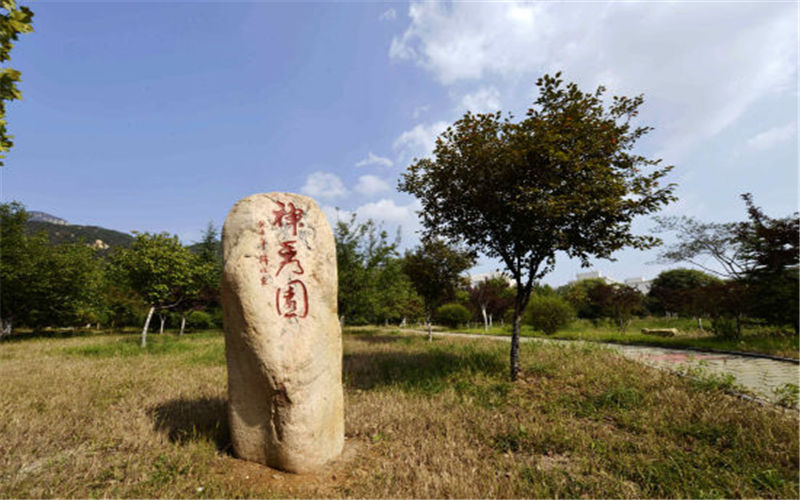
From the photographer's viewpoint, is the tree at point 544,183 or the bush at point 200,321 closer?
the tree at point 544,183

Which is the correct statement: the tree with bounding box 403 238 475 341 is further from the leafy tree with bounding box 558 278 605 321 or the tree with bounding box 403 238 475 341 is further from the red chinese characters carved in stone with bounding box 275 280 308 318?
the leafy tree with bounding box 558 278 605 321

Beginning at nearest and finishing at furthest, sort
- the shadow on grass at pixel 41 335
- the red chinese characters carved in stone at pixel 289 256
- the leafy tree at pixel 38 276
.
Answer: the red chinese characters carved in stone at pixel 289 256, the leafy tree at pixel 38 276, the shadow on grass at pixel 41 335

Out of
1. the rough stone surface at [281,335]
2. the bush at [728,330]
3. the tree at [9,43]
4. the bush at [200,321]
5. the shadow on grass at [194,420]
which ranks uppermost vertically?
the tree at [9,43]

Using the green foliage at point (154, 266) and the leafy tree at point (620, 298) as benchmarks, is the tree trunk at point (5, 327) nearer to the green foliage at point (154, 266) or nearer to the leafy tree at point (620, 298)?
the green foliage at point (154, 266)

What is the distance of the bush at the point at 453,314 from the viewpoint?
28.7 metres

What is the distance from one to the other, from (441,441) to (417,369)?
12.6ft

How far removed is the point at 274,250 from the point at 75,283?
25.4 m

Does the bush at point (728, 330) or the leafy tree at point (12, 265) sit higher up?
the leafy tree at point (12, 265)

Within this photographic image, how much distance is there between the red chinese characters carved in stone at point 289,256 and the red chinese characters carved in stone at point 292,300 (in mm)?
153

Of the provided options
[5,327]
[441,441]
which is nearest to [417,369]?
[441,441]

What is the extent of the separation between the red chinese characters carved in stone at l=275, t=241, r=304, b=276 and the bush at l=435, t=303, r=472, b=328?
26.3 m

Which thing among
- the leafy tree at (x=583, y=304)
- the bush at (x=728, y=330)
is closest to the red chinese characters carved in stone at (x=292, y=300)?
the bush at (x=728, y=330)

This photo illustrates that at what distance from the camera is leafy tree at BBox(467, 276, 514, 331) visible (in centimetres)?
2841

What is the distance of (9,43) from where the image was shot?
12.3 feet
